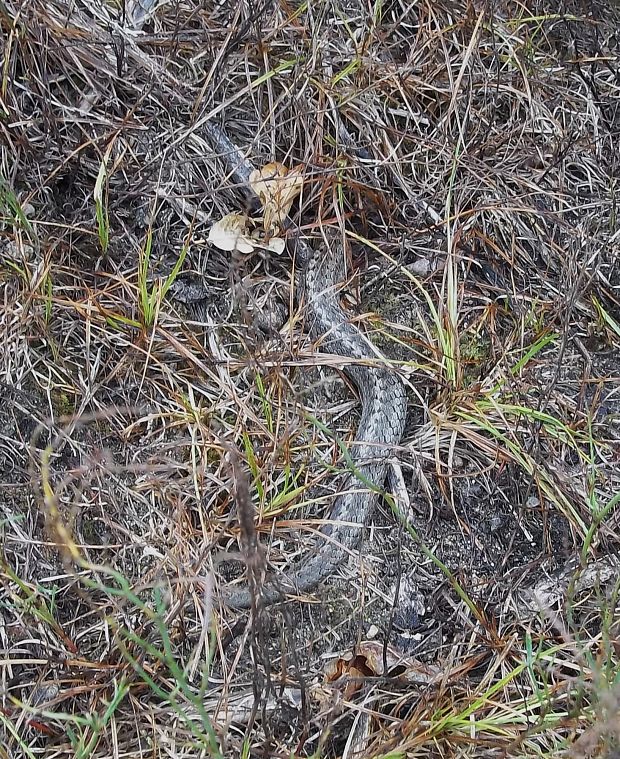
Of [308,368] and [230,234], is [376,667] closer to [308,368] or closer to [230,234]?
[308,368]

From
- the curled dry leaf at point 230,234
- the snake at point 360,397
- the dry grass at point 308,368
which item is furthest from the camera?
the curled dry leaf at point 230,234

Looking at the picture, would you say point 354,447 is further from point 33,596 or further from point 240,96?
point 240,96

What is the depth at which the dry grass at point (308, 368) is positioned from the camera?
9.02 feet

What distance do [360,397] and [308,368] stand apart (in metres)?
0.28

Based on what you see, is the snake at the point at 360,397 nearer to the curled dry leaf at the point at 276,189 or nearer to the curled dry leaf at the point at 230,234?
the curled dry leaf at the point at 276,189

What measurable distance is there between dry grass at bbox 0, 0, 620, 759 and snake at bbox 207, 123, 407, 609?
3.1 inches

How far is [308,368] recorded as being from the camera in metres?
3.53

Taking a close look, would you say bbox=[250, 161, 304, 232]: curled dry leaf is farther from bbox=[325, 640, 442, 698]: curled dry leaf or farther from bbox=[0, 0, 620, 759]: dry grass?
bbox=[325, 640, 442, 698]: curled dry leaf

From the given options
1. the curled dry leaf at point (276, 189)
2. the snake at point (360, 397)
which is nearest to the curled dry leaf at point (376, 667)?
the snake at point (360, 397)

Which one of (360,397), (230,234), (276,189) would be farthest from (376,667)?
(276,189)

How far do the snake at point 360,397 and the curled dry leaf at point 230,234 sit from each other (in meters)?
0.22

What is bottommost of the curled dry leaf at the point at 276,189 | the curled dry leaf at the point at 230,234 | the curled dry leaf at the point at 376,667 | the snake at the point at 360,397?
the curled dry leaf at the point at 376,667

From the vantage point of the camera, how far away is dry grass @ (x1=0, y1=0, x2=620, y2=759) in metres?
2.75

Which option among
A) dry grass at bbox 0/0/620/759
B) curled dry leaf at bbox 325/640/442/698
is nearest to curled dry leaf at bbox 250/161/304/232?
dry grass at bbox 0/0/620/759
